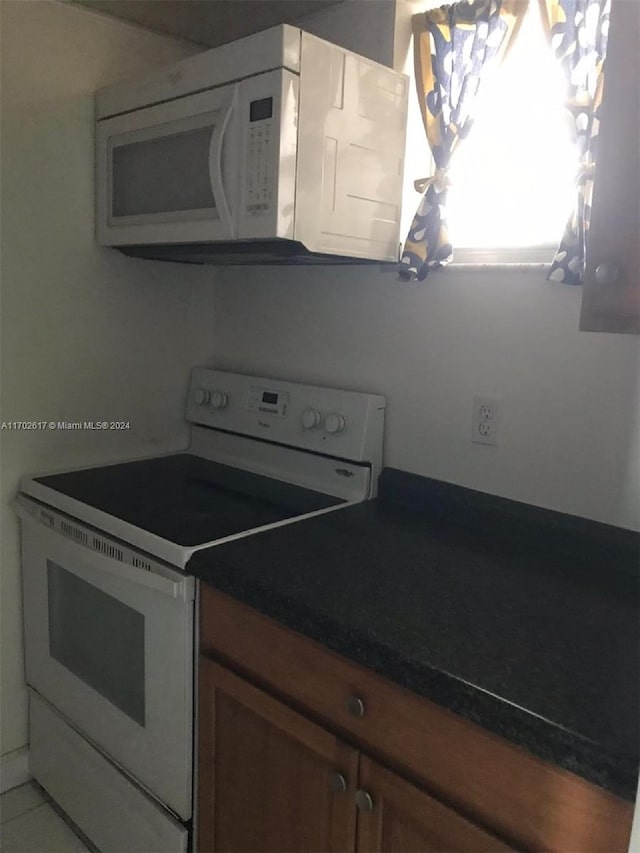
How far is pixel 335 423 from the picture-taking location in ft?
5.90

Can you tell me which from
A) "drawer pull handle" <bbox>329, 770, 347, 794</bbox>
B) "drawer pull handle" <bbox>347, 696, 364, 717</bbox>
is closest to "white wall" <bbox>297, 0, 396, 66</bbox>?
"drawer pull handle" <bbox>347, 696, 364, 717</bbox>

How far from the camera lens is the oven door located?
1.45m

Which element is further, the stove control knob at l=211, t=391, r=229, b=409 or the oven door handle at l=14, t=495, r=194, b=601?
the stove control knob at l=211, t=391, r=229, b=409

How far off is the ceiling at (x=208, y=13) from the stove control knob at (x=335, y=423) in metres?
1.01

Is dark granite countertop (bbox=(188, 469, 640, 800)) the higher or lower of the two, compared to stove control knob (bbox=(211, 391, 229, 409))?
lower

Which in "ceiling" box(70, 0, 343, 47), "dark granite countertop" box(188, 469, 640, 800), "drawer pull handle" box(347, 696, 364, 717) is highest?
"ceiling" box(70, 0, 343, 47)

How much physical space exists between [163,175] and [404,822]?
147 centimetres

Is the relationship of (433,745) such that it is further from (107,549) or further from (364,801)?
(107,549)

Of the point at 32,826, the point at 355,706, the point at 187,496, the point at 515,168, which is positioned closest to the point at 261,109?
the point at 515,168

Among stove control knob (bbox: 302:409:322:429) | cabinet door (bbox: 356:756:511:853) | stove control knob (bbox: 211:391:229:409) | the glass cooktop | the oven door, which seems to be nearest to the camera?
cabinet door (bbox: 356:756:511:853)

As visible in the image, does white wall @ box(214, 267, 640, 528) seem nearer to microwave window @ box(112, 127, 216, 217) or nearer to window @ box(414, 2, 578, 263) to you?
window @ box(414, 2, 578, 263)

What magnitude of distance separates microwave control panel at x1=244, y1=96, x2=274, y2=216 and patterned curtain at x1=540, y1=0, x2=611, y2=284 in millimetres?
593

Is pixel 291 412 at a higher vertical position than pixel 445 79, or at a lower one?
lower

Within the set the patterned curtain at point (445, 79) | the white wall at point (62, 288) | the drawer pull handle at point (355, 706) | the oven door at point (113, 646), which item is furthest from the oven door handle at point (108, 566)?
the patterned curtain at point (445, 79)
